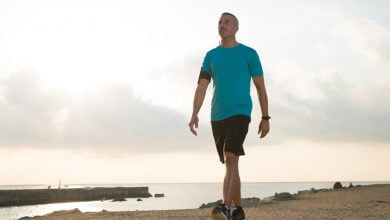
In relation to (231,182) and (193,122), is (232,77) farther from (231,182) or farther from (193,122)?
(231,182)

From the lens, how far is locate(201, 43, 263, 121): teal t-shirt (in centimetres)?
532

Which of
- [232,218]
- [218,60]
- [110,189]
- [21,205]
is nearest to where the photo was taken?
[232,218]

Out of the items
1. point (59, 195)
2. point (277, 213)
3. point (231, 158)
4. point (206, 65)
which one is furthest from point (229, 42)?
point (59, 195)

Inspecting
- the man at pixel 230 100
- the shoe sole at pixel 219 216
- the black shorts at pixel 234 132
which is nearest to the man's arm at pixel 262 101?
the man at pixel 230 100

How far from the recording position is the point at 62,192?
121 metres

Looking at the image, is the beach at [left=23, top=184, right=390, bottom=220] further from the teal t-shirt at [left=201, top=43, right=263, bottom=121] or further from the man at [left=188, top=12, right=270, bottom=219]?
the teal t-shirt at [left=201, top=43, right=263, bottom=121]

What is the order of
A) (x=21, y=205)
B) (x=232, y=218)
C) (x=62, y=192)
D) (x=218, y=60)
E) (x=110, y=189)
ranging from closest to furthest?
(x=232, y=218), (x=218, y=60), (x=21, y=205), (x=62, y=192), (x=110, y=189)

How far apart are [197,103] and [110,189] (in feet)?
438

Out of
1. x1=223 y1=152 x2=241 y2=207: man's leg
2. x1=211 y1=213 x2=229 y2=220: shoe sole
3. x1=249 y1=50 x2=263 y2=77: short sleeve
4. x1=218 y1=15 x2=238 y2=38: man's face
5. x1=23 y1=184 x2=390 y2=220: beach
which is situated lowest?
x1=23 y1=184 x2=390 y2=220: beach

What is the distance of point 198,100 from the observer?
18.7 feet

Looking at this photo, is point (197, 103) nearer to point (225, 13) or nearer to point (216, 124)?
point (216, 124)

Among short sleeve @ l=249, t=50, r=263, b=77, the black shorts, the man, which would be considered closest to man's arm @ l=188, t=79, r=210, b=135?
the man

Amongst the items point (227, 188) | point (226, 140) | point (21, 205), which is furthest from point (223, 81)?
point (21, 205)

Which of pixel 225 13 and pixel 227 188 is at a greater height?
pixel 225 13
